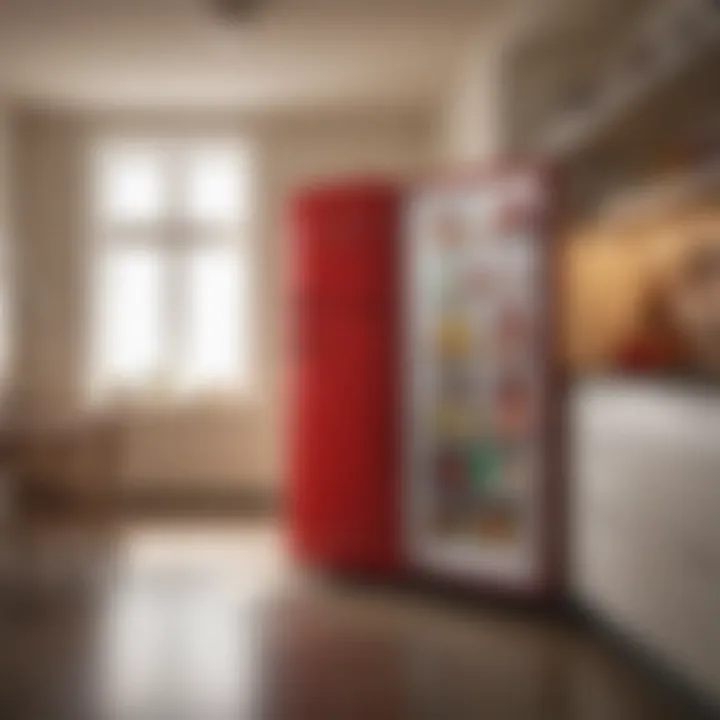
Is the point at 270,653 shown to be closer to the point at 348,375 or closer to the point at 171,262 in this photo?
the point at 348,375

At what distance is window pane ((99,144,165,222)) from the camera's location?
26.7 feet

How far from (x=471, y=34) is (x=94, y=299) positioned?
11.1 feet

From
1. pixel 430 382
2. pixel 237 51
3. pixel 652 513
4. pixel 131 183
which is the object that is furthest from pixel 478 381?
pixel 131 183

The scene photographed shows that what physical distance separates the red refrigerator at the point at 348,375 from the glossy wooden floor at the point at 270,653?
298 millimetres

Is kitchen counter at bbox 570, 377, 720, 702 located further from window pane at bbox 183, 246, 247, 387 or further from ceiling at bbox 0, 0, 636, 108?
window pane at bbox 183, 246, 247, 387

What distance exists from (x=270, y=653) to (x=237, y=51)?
3415mm

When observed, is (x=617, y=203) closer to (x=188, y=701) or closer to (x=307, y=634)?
(x=307, y=634)

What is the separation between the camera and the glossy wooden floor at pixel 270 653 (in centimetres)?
362

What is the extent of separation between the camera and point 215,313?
8273mm

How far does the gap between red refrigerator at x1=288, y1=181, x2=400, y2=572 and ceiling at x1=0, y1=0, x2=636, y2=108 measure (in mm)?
815

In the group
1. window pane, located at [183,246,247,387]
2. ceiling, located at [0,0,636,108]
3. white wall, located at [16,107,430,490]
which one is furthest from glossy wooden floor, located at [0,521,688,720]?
ceiling, located at [0,0,636,108]

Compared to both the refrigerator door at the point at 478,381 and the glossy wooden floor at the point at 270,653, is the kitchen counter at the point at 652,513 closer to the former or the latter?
the glossy wooden floor at the point at 270,653

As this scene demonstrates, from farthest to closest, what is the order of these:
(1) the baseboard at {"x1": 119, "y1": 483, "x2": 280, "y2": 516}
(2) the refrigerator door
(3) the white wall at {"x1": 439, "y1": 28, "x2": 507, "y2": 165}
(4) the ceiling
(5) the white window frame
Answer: (5) the white window frame < (1) the baseboard at {"x1": 119, "y1": 483, "x2": 280, "y2": 516} < (3) the white wall at {"x1": 439, "y1": 28, "x2": 507, "y2": 165} < (4) the ceiling < (2) the refrigerator door

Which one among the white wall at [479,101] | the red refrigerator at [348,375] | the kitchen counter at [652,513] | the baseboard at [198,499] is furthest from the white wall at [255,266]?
the kitchen counter at [652,513]
